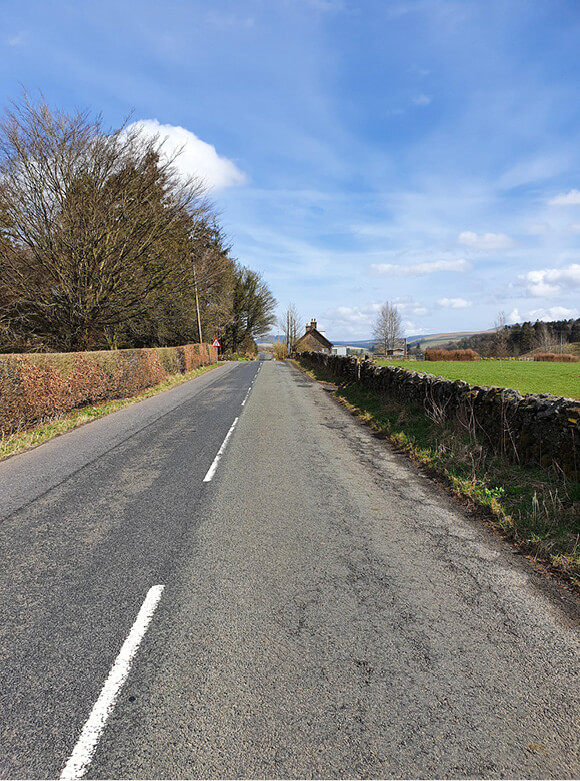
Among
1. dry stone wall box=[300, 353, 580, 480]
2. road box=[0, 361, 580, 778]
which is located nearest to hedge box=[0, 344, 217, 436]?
Result: road box=[0, 361, 580, 778]

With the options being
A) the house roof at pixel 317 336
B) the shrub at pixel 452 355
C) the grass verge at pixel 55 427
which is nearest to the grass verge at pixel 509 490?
the grass verge at pixel 55 427

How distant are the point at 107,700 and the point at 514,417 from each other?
20.6 ft

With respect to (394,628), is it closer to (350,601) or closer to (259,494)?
(350,601)

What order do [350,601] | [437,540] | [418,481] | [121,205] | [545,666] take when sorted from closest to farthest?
[545,666] < [350,601] < [437,540] < [418,481] < [121,205]

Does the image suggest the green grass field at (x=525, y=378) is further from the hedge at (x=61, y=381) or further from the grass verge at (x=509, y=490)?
the hedge at (x=61, y=381)

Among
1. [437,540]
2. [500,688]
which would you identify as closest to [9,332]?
[437,540]

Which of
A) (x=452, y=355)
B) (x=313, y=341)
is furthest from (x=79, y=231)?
(x=313, y=341)

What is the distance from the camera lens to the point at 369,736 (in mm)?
2143

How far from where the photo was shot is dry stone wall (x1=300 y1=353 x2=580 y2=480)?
551cm

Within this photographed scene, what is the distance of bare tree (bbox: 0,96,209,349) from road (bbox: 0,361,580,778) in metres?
13.8

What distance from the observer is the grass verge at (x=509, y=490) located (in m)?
4.15

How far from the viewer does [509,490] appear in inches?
217

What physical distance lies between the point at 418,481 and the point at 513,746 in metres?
4.50

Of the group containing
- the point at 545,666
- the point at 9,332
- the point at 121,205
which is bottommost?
the point at 545,666
